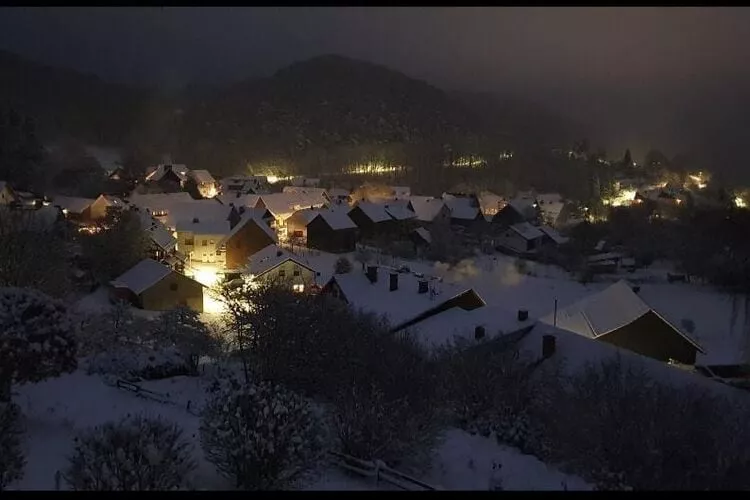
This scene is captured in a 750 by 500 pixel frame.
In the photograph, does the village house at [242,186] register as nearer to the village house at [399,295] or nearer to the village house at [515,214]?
the village house at [515,214]

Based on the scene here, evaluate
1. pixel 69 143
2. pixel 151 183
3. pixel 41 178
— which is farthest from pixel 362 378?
pixel 69 143

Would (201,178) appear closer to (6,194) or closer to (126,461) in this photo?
(6,194)

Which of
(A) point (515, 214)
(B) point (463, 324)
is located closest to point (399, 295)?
(B) point (463, 324)

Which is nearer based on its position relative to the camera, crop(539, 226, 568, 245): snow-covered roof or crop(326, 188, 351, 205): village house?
crop(539, 226, 568, 245): snow-covered roof

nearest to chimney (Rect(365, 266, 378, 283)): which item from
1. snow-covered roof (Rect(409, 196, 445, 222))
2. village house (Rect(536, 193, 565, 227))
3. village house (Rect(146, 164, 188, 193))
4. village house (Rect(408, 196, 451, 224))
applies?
village house (Rect(408, 196, 451, 224))

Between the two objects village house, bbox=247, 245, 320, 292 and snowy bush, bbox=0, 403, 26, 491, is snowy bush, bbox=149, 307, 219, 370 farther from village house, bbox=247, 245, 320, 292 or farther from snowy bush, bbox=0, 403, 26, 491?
snowy bush, bbox=0, 403, 26, 491

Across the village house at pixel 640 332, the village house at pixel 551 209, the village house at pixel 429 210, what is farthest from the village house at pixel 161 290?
the village house at pixel 551 209

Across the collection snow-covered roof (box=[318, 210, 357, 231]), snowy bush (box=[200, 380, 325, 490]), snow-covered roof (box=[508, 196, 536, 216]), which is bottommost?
snowy bush (box=[200, 380, 325, 490])
